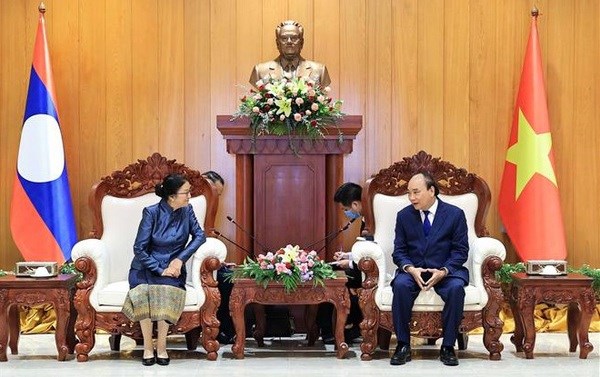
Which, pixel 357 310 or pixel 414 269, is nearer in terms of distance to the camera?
pixel 414 269

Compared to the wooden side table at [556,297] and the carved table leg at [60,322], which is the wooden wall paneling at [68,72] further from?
the wooden side table at [556,297]

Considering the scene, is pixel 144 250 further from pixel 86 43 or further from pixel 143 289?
pixel 86 43

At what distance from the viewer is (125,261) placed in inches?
235

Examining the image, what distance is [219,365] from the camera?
17.7ft

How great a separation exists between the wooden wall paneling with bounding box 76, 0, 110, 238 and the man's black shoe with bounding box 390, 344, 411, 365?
299cm

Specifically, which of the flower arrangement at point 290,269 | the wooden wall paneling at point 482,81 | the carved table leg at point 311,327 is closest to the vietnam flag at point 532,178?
the wooden wall paneling at point 482,81

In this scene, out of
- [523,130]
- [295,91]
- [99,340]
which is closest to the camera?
[295,91]

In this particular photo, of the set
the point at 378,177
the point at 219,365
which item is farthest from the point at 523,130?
the point at 219,365

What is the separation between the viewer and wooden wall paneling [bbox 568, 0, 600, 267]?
7.40 metres

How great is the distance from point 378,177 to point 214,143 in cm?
181

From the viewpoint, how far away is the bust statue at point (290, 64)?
6746 millimetres

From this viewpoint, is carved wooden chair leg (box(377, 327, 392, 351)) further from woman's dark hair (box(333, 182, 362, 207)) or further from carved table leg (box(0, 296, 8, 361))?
carved table leg (box(0, 296, 8, 361))

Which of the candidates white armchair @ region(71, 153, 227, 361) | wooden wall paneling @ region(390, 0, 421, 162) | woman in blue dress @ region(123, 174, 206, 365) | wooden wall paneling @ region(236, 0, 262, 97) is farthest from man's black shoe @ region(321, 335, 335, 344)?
wooden wall paneling @ region(236, 0, 262, 97)

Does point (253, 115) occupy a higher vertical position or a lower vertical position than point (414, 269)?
higher
